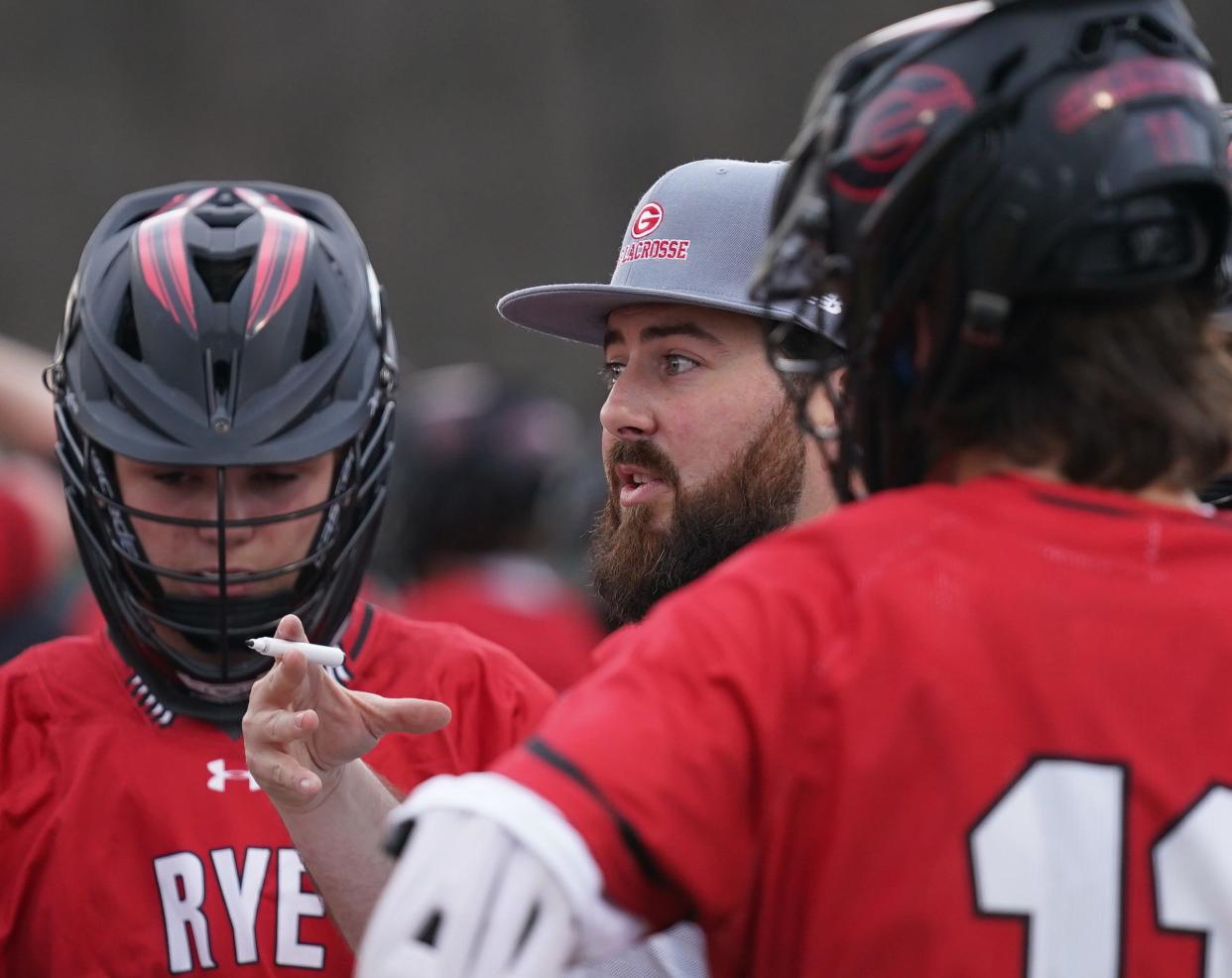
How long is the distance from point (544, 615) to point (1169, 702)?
3.02 m

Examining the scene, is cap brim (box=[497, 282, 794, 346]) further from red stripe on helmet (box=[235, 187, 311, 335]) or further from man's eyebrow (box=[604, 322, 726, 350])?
red stripe on helmet (box=[235, 187, 311, 335])

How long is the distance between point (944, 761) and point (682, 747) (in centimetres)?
24

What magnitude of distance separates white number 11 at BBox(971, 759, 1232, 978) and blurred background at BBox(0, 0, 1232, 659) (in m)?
9.67

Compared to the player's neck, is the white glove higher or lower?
lower

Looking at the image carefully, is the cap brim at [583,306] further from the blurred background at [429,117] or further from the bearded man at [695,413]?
the blurred background at [429,117]

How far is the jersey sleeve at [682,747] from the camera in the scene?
1389 millimetres

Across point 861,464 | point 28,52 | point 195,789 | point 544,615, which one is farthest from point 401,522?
point 28,52

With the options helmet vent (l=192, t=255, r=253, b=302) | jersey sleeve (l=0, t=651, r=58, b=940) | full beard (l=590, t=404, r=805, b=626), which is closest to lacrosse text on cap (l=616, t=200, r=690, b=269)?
full beard (l=590, t=404, r=805, b=626)

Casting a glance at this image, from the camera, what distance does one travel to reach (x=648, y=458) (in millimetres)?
2980

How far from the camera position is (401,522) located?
15.6ft

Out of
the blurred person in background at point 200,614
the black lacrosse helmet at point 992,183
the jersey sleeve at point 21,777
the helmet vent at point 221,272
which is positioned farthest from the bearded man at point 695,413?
the black lacrosse helmet at point 992,183

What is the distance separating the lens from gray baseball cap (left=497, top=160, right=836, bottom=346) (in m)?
2.94

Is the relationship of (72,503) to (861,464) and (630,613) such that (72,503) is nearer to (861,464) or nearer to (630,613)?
(630,613)

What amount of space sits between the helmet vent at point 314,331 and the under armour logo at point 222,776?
0.65m
